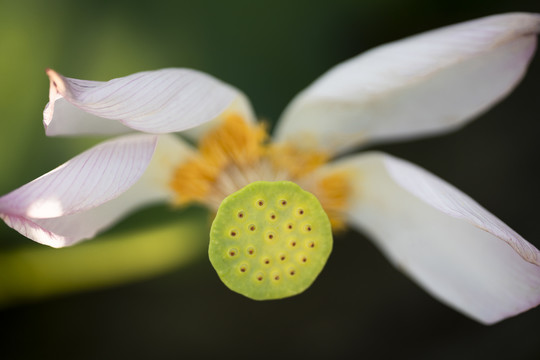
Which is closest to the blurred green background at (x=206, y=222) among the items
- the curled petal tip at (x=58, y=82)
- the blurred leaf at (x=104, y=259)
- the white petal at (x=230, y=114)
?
the blurred leaf at (x=104, y=259)

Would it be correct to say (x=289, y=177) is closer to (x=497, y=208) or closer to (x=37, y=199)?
(x=37, y=199)

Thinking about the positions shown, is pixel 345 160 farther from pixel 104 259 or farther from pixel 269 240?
pixel 104 259

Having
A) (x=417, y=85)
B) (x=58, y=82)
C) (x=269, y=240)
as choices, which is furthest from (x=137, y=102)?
(x=417, y=85)

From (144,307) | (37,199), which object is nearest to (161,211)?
(144,307)

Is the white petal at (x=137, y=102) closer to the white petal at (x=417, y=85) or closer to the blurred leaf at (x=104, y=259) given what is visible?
the white petal at (x=417, y=85)

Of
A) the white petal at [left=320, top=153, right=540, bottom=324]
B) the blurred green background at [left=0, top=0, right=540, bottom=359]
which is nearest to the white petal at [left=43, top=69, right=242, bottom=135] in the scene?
the white petal at [left=320, top=153, right=540, bottom=324]

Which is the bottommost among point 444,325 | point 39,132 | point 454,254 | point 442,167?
point 444,325
